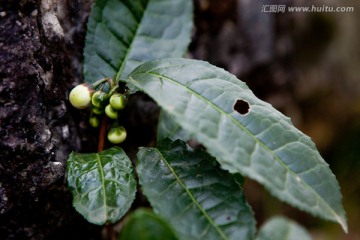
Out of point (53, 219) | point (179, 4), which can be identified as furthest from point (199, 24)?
point (53, 219)

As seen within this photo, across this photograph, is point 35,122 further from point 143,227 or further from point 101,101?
point 143,227

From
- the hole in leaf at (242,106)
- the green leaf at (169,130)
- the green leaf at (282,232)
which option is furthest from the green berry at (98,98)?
the green leaf at (282,232)

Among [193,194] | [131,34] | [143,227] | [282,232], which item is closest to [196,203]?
[193,194]

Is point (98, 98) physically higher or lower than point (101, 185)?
higher

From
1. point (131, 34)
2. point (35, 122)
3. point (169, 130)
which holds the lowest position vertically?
point (169, 130)

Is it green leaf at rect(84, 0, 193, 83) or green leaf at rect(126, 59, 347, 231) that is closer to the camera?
green leaf at rect(126, 59, 347, 231)

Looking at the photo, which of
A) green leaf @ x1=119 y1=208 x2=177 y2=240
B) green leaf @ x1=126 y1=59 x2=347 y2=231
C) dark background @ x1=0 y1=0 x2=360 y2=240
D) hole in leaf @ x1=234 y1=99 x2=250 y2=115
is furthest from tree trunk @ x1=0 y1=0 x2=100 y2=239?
hole in leaf @ x1=234 y1=99 x2=250 y2=115

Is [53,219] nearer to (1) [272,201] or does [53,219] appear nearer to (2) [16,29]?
(2) [16,29]

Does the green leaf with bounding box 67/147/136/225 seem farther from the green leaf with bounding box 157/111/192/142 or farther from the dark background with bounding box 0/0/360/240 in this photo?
the green leaf with bounding box 157/111/192/142
